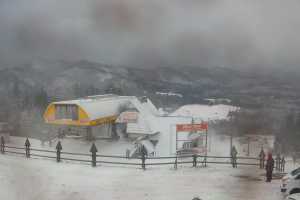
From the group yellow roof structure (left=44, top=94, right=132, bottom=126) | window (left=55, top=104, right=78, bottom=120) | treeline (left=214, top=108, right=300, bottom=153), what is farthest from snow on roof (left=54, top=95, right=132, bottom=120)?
treeline (left=214, top=108, right=300, bottom=153)

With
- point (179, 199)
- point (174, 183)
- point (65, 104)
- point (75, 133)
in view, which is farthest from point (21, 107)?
point (179, 199)

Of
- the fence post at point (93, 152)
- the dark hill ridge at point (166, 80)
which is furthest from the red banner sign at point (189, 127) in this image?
the fence post at point (93, 152)

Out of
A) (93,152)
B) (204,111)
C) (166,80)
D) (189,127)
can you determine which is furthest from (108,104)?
(166,80)

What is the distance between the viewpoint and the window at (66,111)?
10396mm

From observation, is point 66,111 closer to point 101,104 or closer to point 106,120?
point 101,104

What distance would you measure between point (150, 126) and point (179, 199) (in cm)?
537

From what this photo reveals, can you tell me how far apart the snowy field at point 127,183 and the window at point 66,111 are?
220cm

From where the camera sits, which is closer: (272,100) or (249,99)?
(272,100)

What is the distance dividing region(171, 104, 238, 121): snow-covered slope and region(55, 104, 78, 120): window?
231 centimetres

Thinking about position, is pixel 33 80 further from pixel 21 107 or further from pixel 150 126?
pixel 150 126

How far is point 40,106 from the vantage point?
10281 mm

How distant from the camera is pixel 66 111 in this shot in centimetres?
1059

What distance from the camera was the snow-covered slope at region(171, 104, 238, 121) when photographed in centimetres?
843

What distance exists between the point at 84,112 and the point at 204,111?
9.39ft
